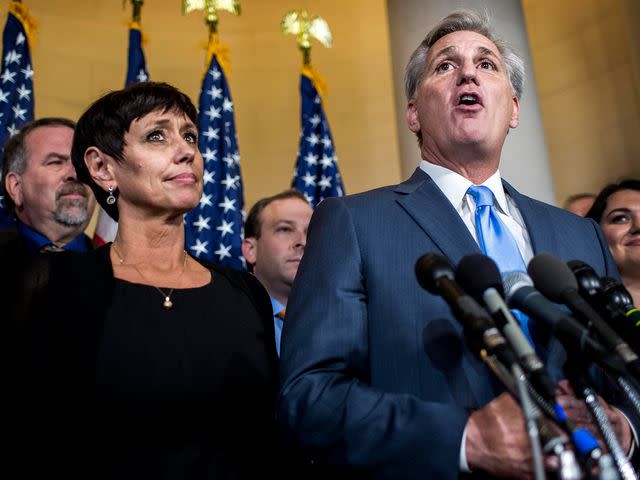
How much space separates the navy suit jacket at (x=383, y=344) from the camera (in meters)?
1.29

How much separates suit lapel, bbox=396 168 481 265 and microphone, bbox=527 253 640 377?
281 millimetres

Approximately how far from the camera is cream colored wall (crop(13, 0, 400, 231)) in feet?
21.1

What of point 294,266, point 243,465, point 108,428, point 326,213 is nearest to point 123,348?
point 108,428

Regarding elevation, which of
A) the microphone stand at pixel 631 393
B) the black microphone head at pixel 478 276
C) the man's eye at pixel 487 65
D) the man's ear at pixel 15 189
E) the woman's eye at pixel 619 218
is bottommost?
the microphone stand at pixel 631 393

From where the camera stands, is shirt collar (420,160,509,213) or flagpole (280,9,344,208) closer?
shirt collar (420,160,509,213)

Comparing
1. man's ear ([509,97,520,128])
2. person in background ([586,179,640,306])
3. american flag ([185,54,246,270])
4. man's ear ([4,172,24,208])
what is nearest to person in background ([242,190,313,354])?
american flag ([185,54,246,270])

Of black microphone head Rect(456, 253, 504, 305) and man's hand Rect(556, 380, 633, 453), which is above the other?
black microphone head Rect(456, 253, 504, 305)

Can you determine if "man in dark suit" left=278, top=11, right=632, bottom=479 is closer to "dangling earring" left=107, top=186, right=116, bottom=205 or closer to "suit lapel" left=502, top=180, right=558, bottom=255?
"suit lapel" left=502, top=180, right=558, bottom=255

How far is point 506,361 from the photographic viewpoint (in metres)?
1.03

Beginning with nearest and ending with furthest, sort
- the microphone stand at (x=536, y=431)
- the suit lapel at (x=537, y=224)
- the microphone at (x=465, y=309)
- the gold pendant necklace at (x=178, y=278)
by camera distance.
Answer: the microphone stand at (x=536, y=431), the microphone at (x=465, y=309), the suit lapel at (x=537, y=224), the gold pendant necklace at (x=178, y=278)

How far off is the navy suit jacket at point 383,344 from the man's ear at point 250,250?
2.17 metres

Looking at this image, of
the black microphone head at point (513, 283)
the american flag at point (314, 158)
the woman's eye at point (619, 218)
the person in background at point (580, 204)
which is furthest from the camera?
the american flag at point (314, 158)

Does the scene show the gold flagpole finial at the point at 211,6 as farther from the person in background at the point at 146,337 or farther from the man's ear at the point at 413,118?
the man's ear at the point at 413,118

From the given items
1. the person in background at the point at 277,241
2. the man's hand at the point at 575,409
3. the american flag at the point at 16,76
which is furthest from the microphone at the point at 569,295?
the american flag at the point at 16,76
